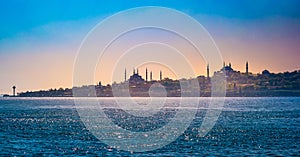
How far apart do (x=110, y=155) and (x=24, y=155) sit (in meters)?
12.4

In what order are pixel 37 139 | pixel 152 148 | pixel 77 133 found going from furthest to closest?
pixel 77 133
pixel 37 139
pixel 152 148

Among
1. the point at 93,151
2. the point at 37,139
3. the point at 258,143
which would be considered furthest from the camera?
the point at 37,139

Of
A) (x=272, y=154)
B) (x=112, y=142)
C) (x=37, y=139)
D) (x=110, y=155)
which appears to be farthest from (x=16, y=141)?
(x=272, y=154)

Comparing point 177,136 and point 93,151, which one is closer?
point 93,151

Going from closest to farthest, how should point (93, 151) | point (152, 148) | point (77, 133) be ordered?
point (93, 151) → point (152, 148) → point (77, 133)

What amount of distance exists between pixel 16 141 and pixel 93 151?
20572mm

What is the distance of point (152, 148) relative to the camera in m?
71.2

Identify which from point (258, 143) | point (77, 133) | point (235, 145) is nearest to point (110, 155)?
point (235, 145)

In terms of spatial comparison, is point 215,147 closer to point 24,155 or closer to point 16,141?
point 24,155

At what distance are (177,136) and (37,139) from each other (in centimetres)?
2792

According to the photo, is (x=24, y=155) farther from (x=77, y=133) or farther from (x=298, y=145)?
(x=298, y=145)

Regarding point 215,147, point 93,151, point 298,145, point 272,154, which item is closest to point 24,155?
point 93,151

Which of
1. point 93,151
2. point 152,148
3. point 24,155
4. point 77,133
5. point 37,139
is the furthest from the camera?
point 77,133

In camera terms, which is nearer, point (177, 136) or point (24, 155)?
point (24, 155)
